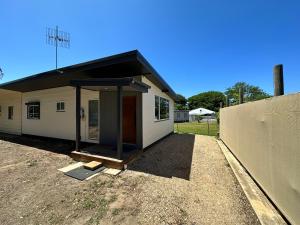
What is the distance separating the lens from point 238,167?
5117 mm

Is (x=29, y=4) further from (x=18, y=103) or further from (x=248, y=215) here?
(x=248, y=215)

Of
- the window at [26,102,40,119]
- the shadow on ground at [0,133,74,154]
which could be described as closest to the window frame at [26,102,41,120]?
the window at [26,102,40,119]

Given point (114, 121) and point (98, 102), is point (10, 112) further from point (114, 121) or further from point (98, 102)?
point (114, 121)

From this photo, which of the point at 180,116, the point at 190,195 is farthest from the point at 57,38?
the point at 180,116

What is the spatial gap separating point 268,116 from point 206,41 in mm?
9087

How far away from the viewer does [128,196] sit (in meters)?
3.34

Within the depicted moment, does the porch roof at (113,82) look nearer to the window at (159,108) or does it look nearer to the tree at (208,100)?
the window at (159,108)

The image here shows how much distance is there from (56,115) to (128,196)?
306 inches

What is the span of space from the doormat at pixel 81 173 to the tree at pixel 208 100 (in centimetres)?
5994

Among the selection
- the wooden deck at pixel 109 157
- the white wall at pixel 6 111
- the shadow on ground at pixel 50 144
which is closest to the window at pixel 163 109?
the wooden deck at pixel 109 157

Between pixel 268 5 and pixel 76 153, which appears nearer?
pixel 76 153

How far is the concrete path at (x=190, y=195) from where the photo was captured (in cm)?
266

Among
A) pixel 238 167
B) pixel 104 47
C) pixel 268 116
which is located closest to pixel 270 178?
pixel 268 116

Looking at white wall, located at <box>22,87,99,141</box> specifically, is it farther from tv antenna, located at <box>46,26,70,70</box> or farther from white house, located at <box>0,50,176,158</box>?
tv antenna, located at <box>46,26,70,70</box>
